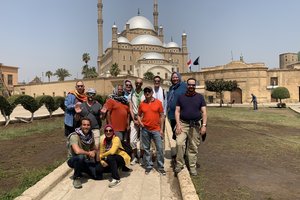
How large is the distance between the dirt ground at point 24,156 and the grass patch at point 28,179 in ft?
0.41

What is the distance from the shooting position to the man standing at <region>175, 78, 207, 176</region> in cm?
553

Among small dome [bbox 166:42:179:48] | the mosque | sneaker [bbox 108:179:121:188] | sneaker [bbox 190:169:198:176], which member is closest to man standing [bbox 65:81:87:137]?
sneaker [bbox 108:179:121:188]

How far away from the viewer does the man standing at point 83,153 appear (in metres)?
5.09

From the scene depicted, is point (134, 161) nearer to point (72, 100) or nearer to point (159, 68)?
point (72, 100)

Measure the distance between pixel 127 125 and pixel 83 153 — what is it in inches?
49.4

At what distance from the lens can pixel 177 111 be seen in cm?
560

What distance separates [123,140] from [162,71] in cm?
6579

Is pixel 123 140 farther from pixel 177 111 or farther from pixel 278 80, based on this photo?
pixel 278 80

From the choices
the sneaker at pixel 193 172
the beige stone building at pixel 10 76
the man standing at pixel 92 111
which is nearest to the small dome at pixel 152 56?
the beige stone building at pixel 10 76

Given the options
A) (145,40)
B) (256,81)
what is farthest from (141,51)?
(256,81)

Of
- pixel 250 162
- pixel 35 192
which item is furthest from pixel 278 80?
pixel 35 192

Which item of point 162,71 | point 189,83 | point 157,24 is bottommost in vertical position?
point 189,83

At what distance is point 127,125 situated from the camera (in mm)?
6102

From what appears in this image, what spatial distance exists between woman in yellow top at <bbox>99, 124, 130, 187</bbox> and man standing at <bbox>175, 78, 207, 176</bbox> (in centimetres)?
99
